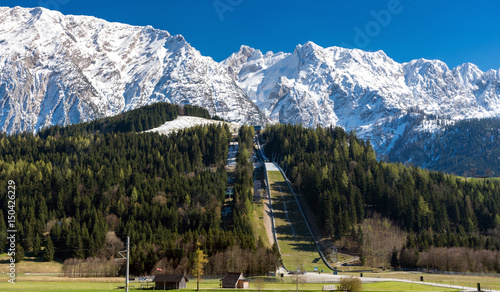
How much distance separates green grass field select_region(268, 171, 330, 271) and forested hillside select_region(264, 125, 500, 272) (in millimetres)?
6488

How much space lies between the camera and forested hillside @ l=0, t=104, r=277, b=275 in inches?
4572

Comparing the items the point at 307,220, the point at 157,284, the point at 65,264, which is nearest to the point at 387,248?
the point at 307,220

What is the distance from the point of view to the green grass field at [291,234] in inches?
5030

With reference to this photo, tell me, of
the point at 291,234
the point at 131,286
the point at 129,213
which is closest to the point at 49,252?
the point at 129,213

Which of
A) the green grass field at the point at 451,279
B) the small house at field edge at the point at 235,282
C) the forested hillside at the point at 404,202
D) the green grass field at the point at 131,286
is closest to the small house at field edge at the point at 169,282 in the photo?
the green grass field at the point at 131,286

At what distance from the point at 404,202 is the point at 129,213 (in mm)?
91557

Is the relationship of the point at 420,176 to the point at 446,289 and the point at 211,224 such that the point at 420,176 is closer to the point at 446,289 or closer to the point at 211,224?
the point at 211,224

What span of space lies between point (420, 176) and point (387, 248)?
188 feet

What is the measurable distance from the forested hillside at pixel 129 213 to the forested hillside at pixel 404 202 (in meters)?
32.1

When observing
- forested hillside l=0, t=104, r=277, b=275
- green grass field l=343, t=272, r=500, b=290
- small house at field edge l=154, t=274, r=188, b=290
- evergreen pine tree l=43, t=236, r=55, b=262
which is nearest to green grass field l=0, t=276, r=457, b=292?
small house at field edge l=154, t=274, r=188, b=290

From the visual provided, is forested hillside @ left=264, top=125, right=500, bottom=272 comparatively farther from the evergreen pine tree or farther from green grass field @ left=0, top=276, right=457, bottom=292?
the evergreen pine tree

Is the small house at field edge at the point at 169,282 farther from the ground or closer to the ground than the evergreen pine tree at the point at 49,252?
closer to the ground

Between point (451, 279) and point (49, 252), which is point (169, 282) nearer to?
point (49, 252)

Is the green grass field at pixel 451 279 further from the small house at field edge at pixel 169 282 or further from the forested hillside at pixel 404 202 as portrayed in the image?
the small house at field edge at pixel 169 282
